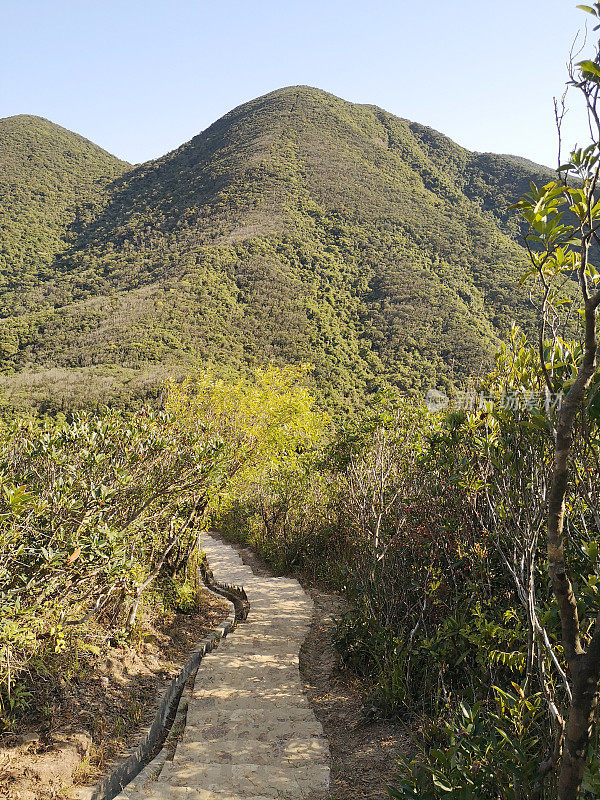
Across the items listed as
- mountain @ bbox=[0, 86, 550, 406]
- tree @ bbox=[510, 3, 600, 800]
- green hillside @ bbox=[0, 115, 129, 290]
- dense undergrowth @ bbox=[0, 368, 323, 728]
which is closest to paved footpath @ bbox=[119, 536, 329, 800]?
dense undergrowth @ bbox=[0, 368, 323, 728]

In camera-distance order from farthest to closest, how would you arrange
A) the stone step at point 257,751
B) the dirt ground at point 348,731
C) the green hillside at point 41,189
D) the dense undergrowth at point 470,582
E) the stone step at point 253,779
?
the green hillside at point 41,189, the stone step at point 257,751, the dirt ground at point 348,731, the stone step at point 253,779, the dense undergrowth at point 470,582

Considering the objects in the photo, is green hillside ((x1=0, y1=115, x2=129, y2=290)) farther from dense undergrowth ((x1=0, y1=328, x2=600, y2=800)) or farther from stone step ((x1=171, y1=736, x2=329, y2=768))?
stone step ((x1=171, y1=736, x2=329, y2=768))

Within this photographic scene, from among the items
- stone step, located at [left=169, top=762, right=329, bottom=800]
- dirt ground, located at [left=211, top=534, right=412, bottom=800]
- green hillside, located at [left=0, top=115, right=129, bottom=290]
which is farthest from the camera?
green hillside, located at [left=0, top=115, right=129, bottom=290]

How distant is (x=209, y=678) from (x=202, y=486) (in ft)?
5.94

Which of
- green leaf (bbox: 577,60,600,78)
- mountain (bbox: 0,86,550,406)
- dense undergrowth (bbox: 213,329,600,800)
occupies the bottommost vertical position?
dense undergrowth (bbox: 213,329,600,800)

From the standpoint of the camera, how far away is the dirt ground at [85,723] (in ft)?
9.87

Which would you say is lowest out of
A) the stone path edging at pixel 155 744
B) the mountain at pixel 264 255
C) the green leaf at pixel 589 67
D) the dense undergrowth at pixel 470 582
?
the stone path edging at pixel 155 744

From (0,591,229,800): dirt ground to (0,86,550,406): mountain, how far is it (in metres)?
25.4

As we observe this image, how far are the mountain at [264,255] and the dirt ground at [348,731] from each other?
2437 cm

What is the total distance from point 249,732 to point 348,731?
732mm

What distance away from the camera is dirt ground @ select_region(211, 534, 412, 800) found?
312 centimetres

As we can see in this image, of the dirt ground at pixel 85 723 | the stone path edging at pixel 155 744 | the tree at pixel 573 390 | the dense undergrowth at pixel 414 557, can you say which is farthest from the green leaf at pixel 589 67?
the dirt ground at pixel 85 723

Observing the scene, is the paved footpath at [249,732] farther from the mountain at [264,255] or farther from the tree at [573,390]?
the mountain at [264,255]

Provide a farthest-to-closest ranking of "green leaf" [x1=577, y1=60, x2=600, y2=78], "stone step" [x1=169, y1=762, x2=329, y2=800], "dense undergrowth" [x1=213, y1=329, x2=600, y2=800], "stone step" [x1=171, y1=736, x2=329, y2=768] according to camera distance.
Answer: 1. "stone step" [x1=171, y1=736, x2=329, y2=768]
2. "stone step" [x1=169, y1=762, x2=329, y2=800]
3. "dense undergrowth" [x1=213, y1=329, x2=600, y2=800]
4. "green leaf" [x1=577, y1=60, x2=600, y2=78]
